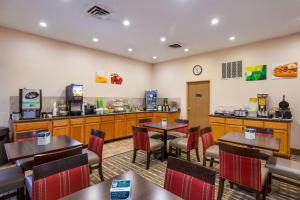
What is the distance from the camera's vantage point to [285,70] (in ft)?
14.1

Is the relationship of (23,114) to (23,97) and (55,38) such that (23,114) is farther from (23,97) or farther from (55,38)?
(55,38)

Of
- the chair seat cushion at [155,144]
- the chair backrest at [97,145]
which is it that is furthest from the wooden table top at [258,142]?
the chair backrest at [97,145]

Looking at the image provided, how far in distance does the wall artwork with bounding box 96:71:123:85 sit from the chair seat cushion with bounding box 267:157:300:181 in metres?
5.00

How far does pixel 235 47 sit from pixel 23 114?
238 inches

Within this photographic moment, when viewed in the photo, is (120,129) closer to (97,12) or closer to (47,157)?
(97,12)

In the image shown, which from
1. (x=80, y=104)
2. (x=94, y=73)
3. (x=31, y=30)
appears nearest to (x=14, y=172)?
(x=80, y=104)

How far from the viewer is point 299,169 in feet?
7.14

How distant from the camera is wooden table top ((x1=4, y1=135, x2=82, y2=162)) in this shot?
1.99m

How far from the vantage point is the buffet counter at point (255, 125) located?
3.86 metres

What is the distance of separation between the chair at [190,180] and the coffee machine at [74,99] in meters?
3.86

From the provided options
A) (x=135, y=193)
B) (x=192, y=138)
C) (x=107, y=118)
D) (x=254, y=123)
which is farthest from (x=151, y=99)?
(x=135, y=193)

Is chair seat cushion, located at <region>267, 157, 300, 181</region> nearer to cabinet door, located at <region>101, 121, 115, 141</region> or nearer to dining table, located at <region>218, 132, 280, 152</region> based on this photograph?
dining table, located at <region>218, 132, 280, 152</region>

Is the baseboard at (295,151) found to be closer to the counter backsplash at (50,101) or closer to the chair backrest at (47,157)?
the counter backsplash at (50,101)

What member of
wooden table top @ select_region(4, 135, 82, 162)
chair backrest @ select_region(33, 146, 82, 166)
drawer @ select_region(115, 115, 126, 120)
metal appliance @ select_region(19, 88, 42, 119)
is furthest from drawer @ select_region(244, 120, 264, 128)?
metal appliance @ select_region(19, 88, 42, 119)
